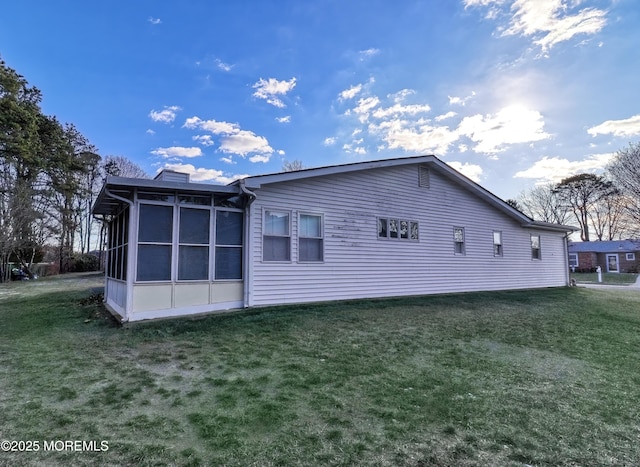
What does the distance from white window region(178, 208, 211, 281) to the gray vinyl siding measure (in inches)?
43.4

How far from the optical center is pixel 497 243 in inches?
553

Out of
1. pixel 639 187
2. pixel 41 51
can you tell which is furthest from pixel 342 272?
pixel 639 187

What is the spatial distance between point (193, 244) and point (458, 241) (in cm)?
939

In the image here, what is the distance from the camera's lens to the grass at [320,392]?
251 cm

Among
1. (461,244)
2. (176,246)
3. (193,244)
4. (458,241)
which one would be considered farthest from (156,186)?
(461,244)

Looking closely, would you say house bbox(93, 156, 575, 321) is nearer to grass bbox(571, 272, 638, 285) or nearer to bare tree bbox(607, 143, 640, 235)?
bare tree bbox(607, 143, 640, 235)

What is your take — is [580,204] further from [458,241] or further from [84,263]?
[84,263]

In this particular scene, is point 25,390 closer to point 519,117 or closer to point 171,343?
point 171,343

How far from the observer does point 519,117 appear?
40.1ft

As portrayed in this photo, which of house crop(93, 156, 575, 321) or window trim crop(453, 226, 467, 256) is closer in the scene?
house crop(93, 156, 575, 321)

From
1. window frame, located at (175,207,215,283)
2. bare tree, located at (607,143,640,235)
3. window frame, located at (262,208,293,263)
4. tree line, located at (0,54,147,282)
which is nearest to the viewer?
window frame, located at (175,207,215,283)

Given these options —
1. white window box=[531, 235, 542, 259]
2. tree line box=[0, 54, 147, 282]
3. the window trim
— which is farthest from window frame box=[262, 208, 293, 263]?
tree line box=[0, 54, 147, 282]

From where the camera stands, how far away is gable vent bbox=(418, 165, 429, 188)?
11.8 metres

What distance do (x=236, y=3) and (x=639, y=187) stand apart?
2151cm
